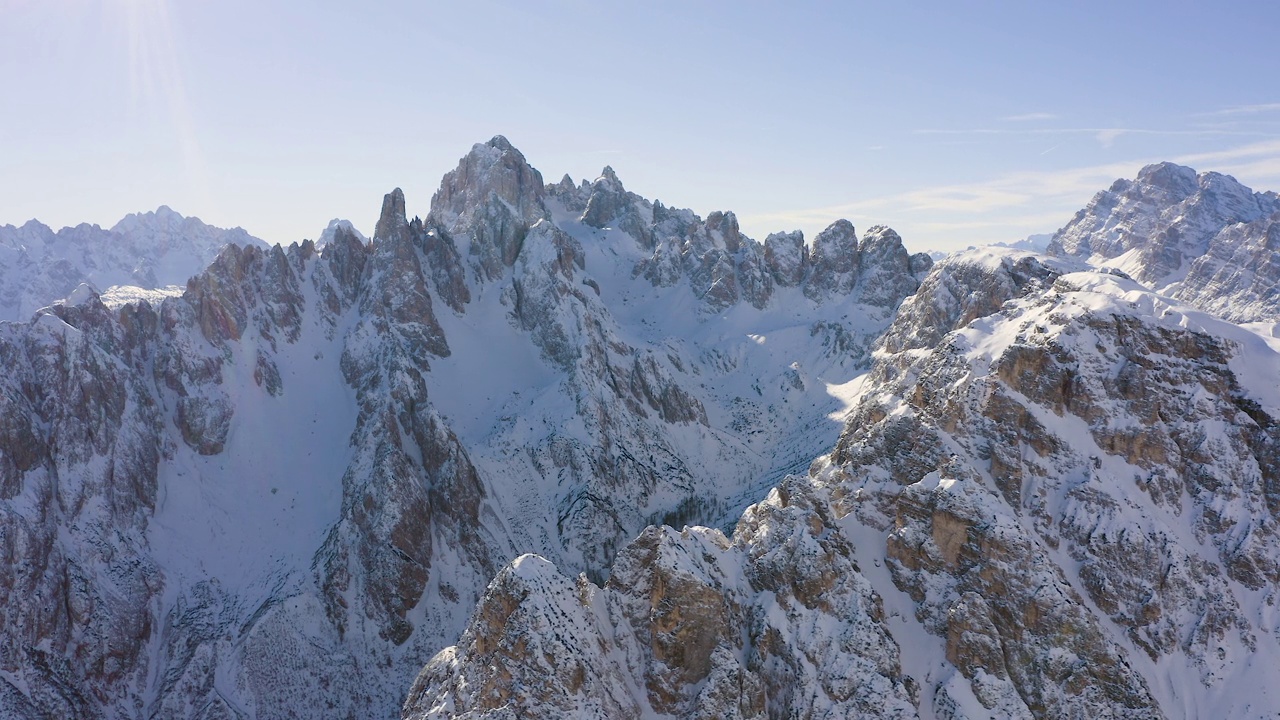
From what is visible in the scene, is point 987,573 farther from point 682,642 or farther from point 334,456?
point 334,456

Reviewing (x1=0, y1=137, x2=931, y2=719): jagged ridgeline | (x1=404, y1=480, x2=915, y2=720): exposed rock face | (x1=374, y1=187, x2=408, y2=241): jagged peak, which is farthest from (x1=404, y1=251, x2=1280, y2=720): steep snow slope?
(x1=374, y1=187, x2=408, y2=241): jagged peak

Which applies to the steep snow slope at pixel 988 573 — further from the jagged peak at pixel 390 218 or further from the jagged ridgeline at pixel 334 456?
the jagged peak at pixel 390 218

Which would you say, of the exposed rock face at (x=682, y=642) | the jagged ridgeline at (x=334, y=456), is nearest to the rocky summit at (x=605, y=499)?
the exposed rock face at (x=682, y=642)

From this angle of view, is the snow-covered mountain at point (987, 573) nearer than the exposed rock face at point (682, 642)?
No

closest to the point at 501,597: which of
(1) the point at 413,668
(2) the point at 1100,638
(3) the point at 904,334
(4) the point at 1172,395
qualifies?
(2) the point at 1100,638

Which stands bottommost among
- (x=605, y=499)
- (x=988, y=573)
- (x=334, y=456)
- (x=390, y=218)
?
(x=605, y=499)

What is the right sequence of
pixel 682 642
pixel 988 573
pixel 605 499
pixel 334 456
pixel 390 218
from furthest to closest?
pixel 390 218 < pixel 605 499 < pixel 334 456 < pixel 988 573 < pixel 682 642

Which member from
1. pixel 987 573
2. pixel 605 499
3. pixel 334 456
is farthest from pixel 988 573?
pixel 334 456
